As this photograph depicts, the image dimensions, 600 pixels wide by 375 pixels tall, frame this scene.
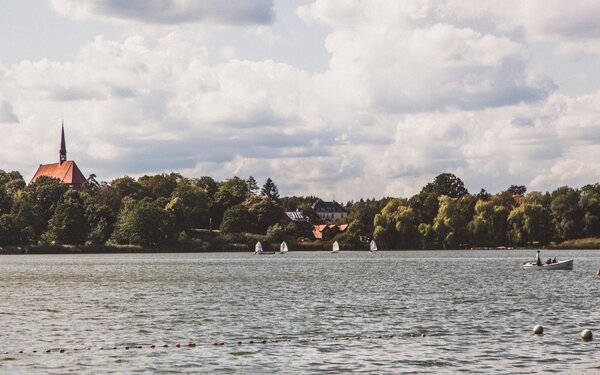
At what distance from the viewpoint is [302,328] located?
44.2 metres

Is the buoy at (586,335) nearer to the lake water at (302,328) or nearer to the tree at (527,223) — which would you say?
the lake water at (302,328)

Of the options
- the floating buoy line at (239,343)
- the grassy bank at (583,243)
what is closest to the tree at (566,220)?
the grassy bank at (583,243)

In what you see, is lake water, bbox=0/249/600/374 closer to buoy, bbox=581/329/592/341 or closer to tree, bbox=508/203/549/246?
buoy, bbox=581/329/592/341

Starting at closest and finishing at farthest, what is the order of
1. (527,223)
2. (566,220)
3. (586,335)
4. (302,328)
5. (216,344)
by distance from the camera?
(216,344) → (586,335) → (302,328) → (527,223) → (566,220)

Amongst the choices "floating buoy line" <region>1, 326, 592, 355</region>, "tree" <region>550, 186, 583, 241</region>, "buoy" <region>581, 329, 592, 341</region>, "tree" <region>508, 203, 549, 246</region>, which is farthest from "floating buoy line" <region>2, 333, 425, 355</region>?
"tree" <region>550, 186, 583, 241</region>

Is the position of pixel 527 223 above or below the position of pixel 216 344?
above

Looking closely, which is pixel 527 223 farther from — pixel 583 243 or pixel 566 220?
pixel 583 243

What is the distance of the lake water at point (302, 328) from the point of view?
3381 centimetres

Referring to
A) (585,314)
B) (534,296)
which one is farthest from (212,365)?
(534,296)

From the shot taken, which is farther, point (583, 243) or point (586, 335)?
point (583, 243)

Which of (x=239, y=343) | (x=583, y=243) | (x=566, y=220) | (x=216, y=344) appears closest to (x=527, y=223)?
(x=566, y=220)

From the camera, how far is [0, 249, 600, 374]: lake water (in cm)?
3381

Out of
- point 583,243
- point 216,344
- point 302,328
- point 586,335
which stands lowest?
point 216,344

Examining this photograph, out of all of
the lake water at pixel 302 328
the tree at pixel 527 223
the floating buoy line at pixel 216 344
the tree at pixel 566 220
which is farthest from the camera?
the tree at pixel 566 220
